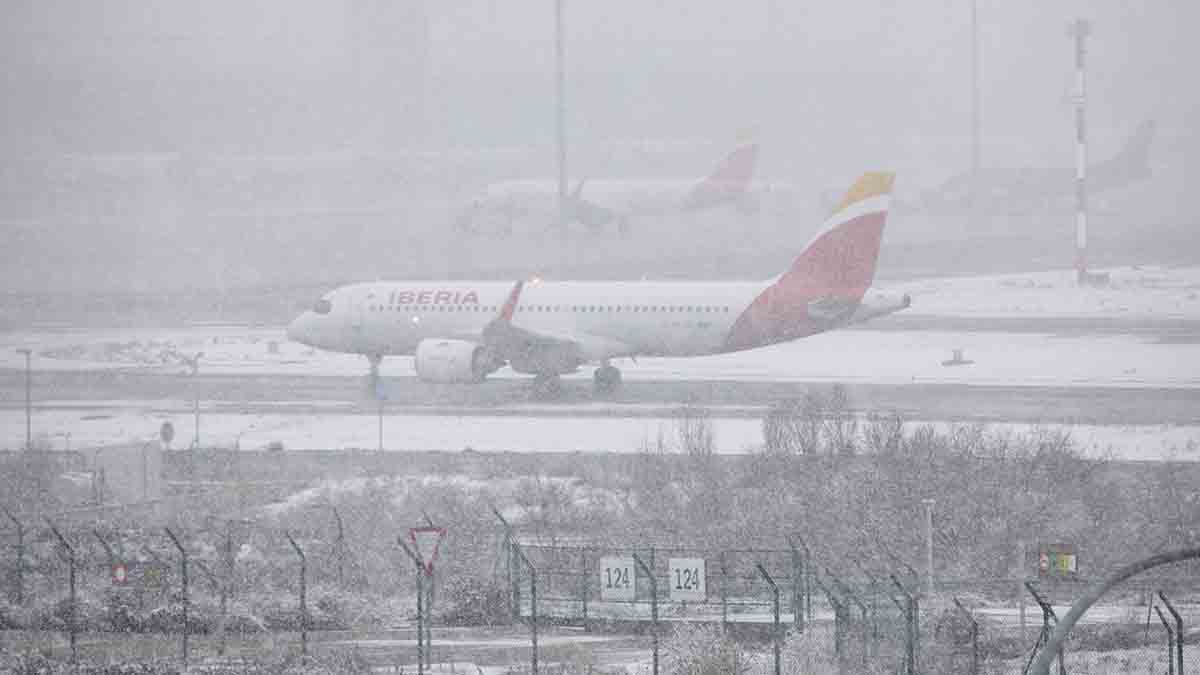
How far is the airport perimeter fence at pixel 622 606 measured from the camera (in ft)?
81.4

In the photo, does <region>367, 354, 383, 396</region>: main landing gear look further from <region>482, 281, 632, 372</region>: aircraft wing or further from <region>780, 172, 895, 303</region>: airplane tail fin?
<region>780, 172, 895, 303</region>: airplane tail fin

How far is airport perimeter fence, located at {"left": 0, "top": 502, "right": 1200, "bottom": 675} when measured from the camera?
976 inches

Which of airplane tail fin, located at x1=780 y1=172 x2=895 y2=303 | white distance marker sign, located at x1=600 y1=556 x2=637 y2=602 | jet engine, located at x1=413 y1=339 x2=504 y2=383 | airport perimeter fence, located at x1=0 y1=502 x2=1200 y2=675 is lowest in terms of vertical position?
airport perimeter fence, located at x1=0 y1=502 x2=1200 y2=675

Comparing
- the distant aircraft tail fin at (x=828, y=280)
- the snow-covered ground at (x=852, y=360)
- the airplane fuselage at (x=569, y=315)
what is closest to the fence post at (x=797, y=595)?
the distant aircraft tail fin at (x=828, y=280)

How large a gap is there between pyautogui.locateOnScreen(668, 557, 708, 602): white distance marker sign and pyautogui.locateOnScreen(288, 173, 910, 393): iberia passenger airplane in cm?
2549

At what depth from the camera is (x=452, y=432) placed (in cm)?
4809

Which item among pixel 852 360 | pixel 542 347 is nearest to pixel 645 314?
pixel 542 347

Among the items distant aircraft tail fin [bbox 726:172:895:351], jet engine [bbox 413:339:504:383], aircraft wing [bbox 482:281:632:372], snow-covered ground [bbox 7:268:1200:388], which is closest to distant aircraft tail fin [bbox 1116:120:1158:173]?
snow-covered ground [bbox 7:268:1200:388]

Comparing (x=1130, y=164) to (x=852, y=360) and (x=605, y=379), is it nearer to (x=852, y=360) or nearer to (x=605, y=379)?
(x=852, y=360)

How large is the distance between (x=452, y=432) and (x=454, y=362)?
195 inches

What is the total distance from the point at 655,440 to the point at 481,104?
136120 millimetres

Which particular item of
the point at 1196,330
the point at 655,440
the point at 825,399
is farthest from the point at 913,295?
the point at 655,440

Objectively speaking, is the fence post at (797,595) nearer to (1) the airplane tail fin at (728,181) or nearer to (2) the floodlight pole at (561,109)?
(2) the floodlight pole at (561,109)

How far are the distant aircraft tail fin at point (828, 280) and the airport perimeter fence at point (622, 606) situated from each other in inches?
786
